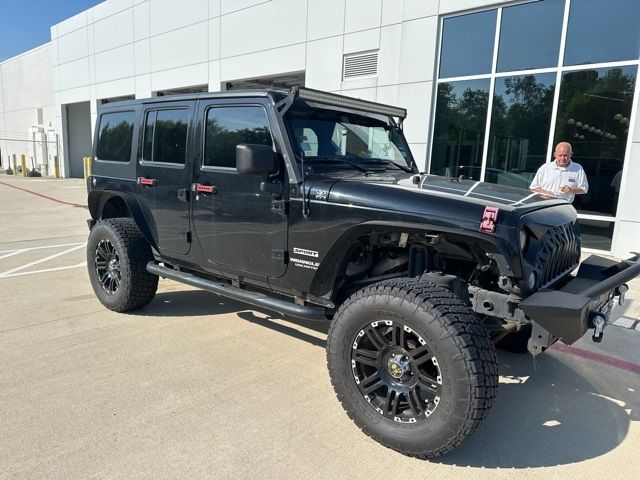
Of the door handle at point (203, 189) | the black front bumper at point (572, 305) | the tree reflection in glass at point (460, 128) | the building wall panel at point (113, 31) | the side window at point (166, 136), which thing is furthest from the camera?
the building wall panel at point (113, 31)

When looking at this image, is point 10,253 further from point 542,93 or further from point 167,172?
point 542,93

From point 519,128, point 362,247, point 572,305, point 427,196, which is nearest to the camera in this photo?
point 572,305

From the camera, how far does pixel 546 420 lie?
3.13m

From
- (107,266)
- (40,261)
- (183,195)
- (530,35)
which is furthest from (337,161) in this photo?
(530,35)

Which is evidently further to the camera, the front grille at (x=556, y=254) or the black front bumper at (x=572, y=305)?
the front grille at (x=556, y=254)

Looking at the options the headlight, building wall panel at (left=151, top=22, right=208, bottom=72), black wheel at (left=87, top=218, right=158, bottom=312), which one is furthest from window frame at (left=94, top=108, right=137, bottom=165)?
building wall panel at (left=151, top=22, right=208, bottom=72)

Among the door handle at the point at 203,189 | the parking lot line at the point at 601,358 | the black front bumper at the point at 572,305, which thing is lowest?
the parking lot line at the point at 601,358

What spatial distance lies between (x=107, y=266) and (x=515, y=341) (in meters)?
4.05

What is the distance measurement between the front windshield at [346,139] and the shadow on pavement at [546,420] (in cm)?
200

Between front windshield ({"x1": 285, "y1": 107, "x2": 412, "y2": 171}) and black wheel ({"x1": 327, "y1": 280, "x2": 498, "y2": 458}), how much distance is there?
47.7 inches

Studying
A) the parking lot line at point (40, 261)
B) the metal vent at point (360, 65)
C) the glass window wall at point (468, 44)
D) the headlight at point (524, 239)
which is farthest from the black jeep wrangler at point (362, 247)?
the metal vent at point (360, 65)

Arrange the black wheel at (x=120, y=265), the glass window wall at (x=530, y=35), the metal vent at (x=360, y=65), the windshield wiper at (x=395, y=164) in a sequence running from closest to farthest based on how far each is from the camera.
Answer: the windshield wiper at (x=395, y=164)
the black wheel at (x=120, y=265)
the glass window wall at (x=530, y=35)
the metal vent at (x=360, y=65)

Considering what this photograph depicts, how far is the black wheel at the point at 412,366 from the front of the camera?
249cm

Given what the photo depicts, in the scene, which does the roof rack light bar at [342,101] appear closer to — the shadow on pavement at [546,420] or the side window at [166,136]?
the side window at [166,136]
